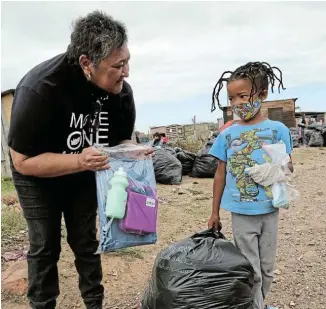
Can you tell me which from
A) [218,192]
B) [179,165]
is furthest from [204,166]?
[218,192]

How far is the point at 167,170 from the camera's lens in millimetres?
6672

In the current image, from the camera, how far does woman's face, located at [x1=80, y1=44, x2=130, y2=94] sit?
1697mm

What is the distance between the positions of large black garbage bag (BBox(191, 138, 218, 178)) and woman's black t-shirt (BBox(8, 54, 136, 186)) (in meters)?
5.24

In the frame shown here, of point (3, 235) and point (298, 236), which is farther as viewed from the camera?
point (298, 236)

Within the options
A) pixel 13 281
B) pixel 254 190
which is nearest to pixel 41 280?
pixel 13 281

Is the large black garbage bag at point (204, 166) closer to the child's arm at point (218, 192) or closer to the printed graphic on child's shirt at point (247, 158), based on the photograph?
the child's arm at point (218, 192)

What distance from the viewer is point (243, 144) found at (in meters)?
2.08

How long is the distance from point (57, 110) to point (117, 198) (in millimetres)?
480

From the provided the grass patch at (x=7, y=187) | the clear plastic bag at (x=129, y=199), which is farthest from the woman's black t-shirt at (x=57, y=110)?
the grass patch at (x=7, y=187)

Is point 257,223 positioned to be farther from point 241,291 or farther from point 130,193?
point 130,193

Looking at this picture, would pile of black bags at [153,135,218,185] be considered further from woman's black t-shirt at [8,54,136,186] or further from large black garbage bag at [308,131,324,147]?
large black garbage bag at [308,131,324,147]

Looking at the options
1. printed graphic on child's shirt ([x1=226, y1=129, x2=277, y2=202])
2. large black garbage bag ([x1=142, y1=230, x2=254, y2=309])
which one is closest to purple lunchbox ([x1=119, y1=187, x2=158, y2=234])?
large black garbage bag ([x1=142, y1=230, x2=254, y2=309])

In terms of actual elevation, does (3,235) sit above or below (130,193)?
below

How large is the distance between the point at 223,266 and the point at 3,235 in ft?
7.84
